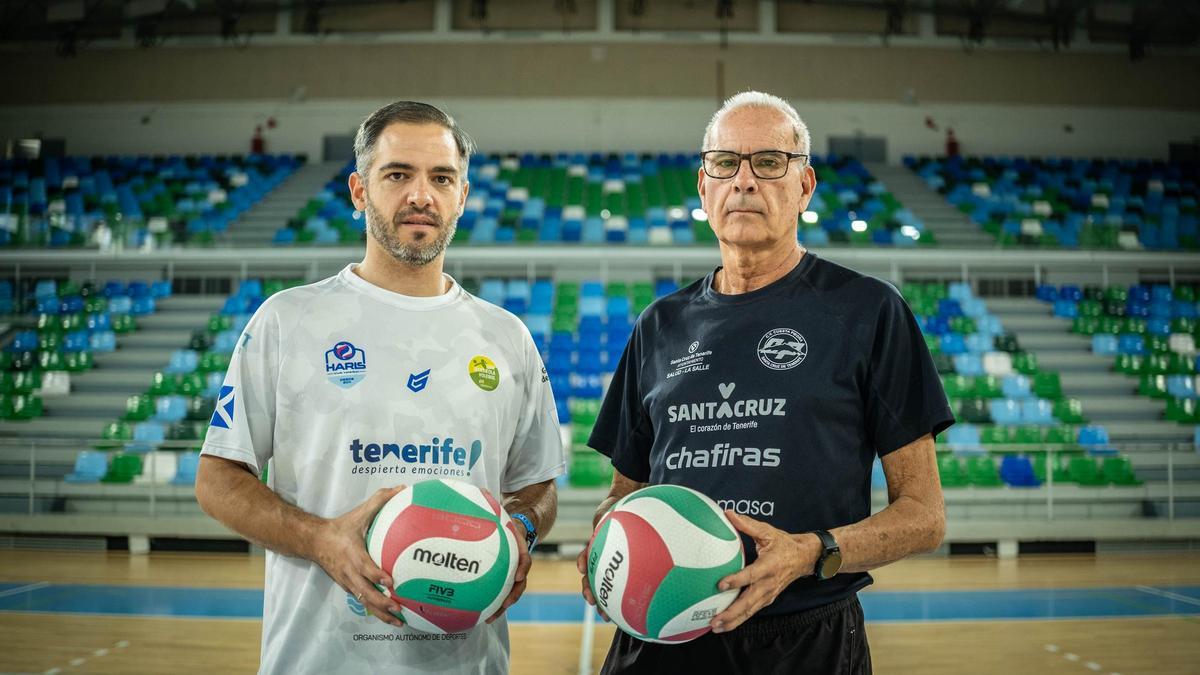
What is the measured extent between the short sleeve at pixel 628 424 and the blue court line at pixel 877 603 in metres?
3.64

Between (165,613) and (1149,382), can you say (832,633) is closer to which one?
(165,613)

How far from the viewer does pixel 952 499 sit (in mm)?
7863

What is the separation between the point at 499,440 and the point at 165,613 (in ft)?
15.3

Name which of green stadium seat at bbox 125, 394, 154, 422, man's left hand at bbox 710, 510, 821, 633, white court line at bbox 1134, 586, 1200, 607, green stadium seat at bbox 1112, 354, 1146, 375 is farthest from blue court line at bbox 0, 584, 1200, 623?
green stadium seat at bbox 1112, 354, 1146, 375

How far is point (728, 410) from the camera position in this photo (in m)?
1.71

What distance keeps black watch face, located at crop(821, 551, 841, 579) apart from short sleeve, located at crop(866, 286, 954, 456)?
0.26 metres

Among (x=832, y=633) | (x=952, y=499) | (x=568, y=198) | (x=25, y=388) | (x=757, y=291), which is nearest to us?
(x=832, y=633)

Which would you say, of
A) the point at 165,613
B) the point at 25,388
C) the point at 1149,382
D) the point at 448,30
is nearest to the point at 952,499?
the point at 1149,382

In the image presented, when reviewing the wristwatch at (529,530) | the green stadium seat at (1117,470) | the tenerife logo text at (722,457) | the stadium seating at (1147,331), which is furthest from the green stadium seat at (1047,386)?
the wristwatch at (529,530)

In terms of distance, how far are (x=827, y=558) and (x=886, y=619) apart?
4.34m

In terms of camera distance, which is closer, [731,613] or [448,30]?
[731,613]

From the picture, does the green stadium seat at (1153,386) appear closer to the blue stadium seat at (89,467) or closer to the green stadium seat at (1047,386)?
the green stadium seat at (1047,386)

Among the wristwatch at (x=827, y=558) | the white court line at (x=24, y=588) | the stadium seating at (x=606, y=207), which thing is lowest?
the white court line at (x=24, y=588)

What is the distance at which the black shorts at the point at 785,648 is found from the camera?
163 cm
